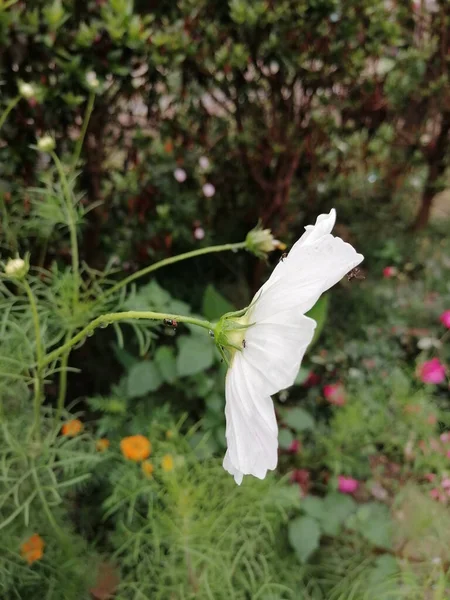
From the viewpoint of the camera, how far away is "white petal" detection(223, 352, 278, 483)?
1.71ft

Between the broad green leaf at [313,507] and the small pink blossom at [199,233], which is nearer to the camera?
the broad green leaf at [313,507]

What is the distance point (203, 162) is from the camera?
1.71 metres

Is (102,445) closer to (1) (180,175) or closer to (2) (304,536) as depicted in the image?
(2) (304,536)

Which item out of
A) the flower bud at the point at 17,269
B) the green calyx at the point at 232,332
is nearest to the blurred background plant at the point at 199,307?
the flower bud at the point at 17,269

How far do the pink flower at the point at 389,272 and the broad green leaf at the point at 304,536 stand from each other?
944 millimetres

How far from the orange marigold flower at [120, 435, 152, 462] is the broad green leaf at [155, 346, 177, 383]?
211 mm

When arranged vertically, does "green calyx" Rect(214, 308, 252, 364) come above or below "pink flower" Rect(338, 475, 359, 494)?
above

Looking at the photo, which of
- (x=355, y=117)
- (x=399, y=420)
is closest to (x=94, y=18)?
(x=355, y=117)

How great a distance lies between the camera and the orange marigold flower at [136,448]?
1.18 m

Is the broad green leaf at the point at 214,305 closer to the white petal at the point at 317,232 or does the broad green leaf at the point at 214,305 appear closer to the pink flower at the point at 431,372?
the pink flower at the point at 431,372

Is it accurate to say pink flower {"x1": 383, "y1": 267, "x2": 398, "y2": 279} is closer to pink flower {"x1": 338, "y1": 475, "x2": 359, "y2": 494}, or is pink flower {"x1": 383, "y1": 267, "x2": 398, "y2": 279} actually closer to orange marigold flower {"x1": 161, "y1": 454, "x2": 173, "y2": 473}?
pink flower {"x1": 338, "y1": 475, "x2": 359, "y2": 494}

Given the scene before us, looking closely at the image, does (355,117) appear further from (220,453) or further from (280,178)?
(220,453)

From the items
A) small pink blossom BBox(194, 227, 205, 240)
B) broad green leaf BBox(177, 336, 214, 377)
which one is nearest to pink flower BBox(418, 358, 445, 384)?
broad green leaf BBox(177, 336, 214, 377)

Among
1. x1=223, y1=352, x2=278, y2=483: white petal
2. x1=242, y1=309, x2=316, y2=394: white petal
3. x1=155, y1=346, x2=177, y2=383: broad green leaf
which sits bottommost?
x1=155, y1=346, x2=177, y2=383: broad green leaf
